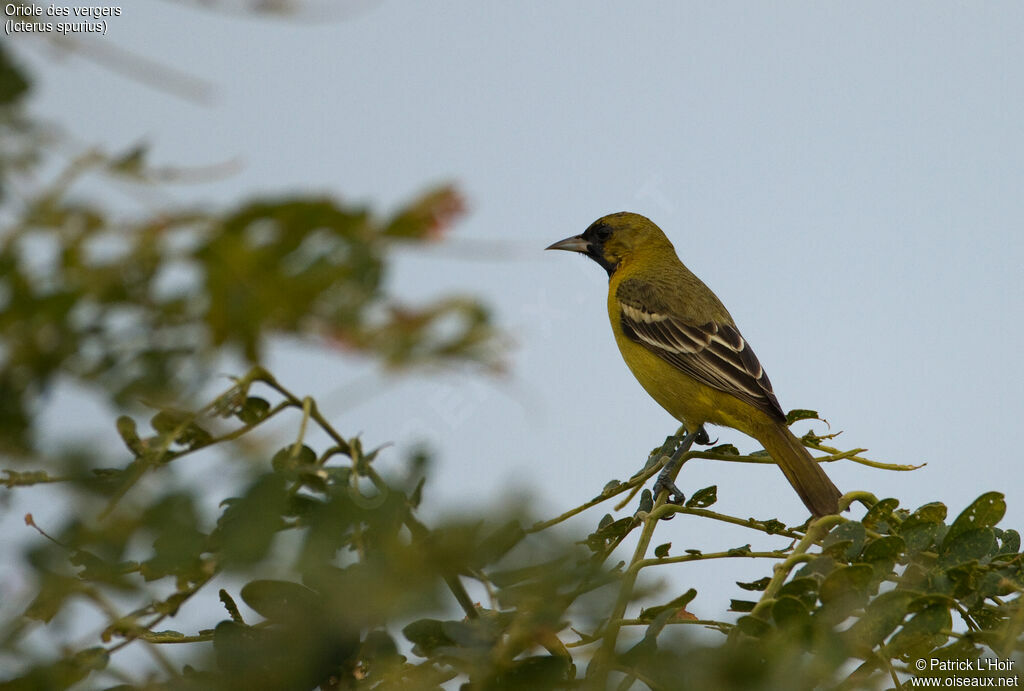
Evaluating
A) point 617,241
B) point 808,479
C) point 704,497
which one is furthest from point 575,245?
point 704,497

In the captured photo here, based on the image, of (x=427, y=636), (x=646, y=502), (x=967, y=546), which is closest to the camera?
(x=427, y=636)

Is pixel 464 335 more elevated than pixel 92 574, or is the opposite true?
pixel 464 335

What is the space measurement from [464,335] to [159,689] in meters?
0.57

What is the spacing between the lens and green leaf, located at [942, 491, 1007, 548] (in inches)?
96.3

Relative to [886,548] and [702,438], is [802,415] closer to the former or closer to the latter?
[886,548]

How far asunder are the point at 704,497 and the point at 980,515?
2.53ft

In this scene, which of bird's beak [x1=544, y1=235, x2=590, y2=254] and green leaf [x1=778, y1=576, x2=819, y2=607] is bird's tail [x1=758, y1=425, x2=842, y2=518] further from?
bird's beak [x1=544, y1=235, x2=590, y2=254]

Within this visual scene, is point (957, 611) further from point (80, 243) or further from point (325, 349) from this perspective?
point (80, 243)

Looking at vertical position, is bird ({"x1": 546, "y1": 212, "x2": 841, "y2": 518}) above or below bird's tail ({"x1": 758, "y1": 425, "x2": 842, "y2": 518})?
above

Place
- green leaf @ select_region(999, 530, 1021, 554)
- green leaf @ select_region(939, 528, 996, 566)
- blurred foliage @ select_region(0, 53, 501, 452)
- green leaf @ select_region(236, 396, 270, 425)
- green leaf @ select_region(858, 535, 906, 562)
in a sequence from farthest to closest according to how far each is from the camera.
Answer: green leaf @ select_region(999, 530, 1021, 554), green leaf @ select_region(939, 528, 996, 566), green leaf @ select_region(858, 535, 906, 562), green leaf @ select_region(236, 396, 270, 425), blurred foliage @ select_region(0, 53, 501, 452)

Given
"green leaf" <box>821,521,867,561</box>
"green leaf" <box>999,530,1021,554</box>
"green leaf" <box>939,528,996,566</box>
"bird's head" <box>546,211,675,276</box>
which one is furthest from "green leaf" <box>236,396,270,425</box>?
"bird's head" <box>546,211,675,276</box>

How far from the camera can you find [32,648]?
1.26 meters

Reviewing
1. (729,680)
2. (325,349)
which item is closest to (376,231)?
(325,349)

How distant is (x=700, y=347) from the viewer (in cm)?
570
